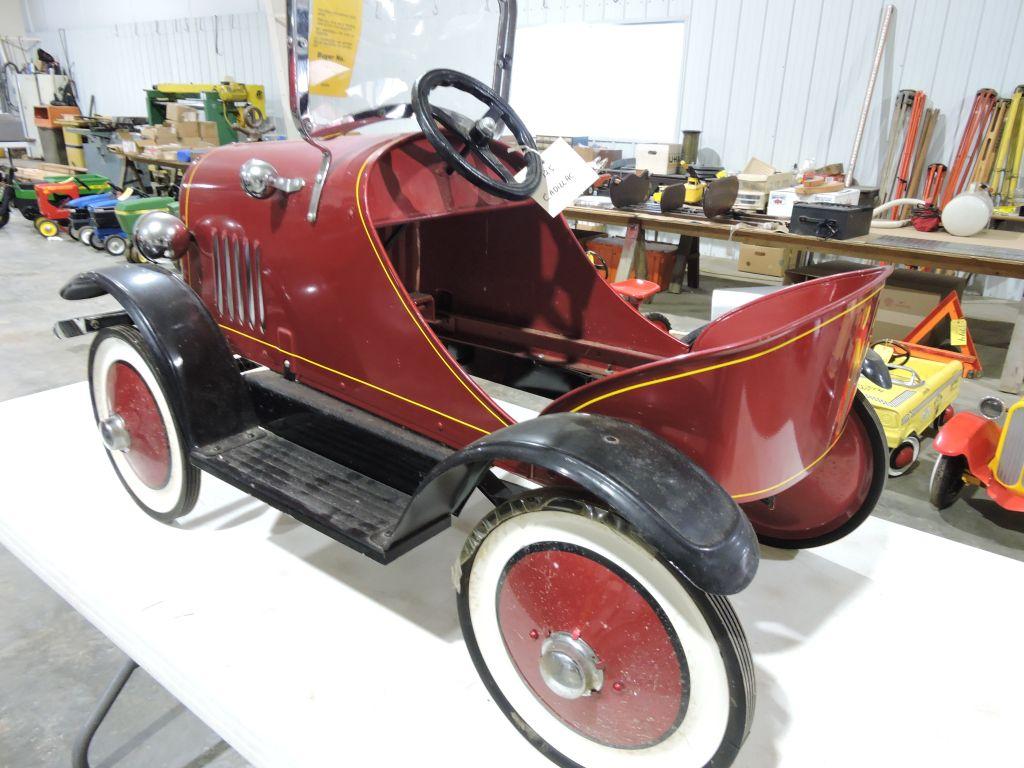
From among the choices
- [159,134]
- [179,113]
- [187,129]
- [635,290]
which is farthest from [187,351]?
[179,113]

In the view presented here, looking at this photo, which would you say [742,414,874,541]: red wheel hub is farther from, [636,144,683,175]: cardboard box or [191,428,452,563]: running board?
[636,144,683,175]: cardboard box

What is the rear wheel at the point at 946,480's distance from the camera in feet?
8.68

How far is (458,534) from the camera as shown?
1703 mm

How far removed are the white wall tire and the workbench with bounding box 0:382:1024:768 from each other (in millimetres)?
75

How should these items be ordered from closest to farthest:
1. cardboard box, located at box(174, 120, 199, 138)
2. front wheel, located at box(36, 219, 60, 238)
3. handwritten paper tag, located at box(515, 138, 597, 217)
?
handwritten paper tag, located at box(515, 138, 597, 217) → front wheel, located at box(36, 219, 60, 238) → cardboard box, located at box(174, 120, 199, 138)

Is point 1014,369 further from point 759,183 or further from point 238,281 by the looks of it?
point 238,281

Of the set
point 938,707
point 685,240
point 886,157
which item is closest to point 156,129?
point 685,240

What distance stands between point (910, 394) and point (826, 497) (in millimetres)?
1520

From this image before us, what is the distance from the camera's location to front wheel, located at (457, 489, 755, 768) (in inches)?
37.5

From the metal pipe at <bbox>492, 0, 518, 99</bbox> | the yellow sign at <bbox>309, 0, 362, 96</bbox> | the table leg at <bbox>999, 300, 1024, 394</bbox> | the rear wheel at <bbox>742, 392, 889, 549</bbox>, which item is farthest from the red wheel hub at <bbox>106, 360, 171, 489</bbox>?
the table leg at <bbox>999, 300, 1024, 394</bbox>

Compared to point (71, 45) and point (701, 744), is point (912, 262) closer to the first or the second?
point (701, 744)

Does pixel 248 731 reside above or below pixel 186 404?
below

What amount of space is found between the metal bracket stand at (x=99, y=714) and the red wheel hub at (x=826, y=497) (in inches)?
58.1

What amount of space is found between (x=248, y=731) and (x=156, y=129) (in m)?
8.06
